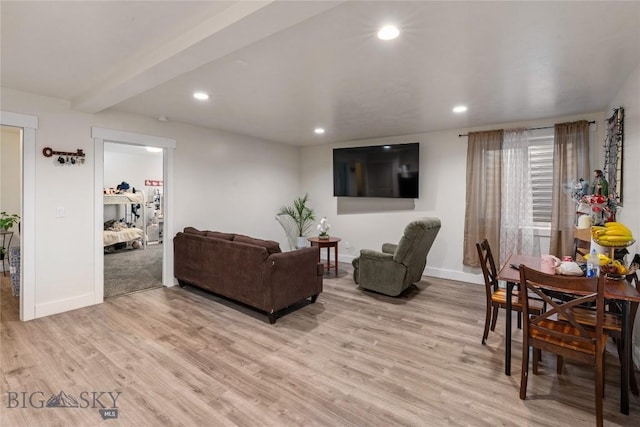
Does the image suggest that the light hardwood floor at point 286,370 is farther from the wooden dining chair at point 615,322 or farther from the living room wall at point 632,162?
the living room wall at point 632,162

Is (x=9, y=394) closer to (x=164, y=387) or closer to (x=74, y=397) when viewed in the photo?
(x=74, y=397)

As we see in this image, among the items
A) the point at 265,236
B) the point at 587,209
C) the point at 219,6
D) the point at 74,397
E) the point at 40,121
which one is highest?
the point at 219,6

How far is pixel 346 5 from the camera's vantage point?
1719 millimetres

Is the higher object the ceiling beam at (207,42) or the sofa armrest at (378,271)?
the ceiling beam at (207,42)

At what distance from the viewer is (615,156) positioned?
9.96 ft

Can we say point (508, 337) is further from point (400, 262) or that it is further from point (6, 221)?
point (6, 221)

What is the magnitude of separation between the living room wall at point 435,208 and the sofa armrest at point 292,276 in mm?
2292

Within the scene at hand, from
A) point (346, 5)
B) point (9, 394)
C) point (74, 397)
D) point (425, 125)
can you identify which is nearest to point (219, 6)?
point (346, 5)

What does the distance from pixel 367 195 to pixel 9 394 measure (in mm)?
4910

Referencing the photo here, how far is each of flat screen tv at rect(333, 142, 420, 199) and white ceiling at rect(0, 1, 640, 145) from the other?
4.50ft

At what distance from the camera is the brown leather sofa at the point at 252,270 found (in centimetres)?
325

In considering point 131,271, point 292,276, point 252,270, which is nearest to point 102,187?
point 131,271

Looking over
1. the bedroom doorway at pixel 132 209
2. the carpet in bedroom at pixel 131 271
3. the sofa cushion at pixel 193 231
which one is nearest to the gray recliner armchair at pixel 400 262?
the sofa cushion at pixel 193 231

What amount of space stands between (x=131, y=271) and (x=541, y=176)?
666 centimetres
